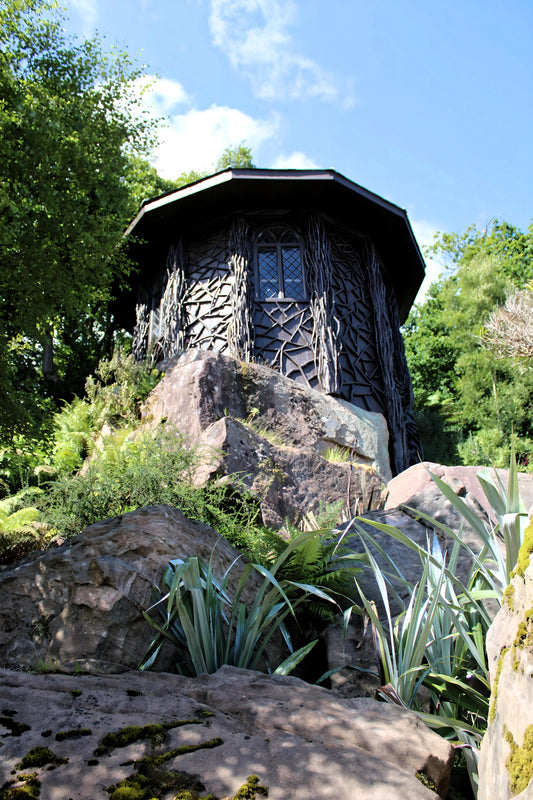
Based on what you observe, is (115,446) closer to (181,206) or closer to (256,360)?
(256,360)

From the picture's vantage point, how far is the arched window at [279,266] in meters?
12.7

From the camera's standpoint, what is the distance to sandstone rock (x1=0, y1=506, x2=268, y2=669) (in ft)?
11.4

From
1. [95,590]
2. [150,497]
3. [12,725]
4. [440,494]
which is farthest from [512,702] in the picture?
[150,497]

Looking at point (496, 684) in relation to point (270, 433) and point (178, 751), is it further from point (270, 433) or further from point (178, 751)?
point (270, 433)

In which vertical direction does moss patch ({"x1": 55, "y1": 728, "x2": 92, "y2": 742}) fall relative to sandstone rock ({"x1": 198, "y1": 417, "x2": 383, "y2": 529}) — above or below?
below

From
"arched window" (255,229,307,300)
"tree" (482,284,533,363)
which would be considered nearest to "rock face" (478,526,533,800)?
"arched window" (255,229,307,300)

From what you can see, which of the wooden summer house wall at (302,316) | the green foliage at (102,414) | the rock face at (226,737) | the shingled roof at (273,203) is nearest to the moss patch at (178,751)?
the rock face at (226,737)

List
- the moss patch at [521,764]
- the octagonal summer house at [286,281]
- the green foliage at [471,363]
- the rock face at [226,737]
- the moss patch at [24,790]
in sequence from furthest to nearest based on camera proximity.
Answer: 1. the green foliage at [471,363]
2. the octagonal summer house at [286,281]
3. the rock face at [226,737]
4. the moss patch at [24,790]
5. the moss patch at [521,764]

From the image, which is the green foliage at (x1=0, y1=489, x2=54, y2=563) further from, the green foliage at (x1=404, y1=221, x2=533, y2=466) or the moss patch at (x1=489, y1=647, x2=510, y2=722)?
the green foliage at (x1=404, y1=221, x2=533, y2=466)

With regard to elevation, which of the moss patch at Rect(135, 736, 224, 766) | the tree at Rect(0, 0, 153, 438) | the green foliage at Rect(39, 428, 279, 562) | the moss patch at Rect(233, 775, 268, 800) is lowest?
the moss patch at Rect(233, 775, 268, 800)

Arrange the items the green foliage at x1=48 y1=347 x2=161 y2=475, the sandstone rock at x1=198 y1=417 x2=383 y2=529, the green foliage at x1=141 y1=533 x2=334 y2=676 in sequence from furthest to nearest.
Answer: the green foliage at x1=48 y1=347 x2=161 y2=475
the sandstone rock at x1=198 y1=417 x2=383 y2=529
the green foliage at x1=141 y1=533 x2=334 y2=676

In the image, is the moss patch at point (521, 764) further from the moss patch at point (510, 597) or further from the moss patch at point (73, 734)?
the moss patch at point (73, 734)

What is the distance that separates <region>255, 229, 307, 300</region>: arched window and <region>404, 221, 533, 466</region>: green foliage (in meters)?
6.46

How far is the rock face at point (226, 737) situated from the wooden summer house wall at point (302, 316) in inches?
354
